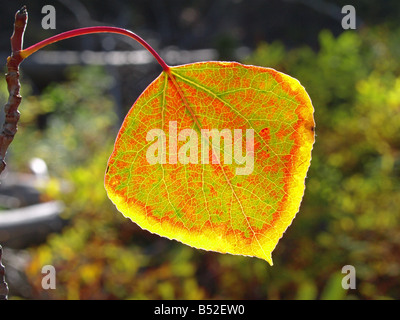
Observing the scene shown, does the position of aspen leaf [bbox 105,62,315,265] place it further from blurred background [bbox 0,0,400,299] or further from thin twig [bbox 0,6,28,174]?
blurred background [bbox 0,0,400,299]

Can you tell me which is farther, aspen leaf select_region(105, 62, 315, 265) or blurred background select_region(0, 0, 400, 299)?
blurred background select_region(0, 0, 400, 299)

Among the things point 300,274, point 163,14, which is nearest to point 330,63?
point 300,274

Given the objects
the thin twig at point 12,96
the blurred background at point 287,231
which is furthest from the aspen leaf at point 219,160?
the blurred background at point 287,231

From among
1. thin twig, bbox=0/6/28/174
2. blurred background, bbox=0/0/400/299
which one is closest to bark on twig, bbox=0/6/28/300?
thin twig, bbox=0/6/28/174

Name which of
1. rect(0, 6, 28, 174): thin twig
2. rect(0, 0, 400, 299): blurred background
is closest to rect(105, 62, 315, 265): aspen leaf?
rect(0, 6, 28, 174): thin twig

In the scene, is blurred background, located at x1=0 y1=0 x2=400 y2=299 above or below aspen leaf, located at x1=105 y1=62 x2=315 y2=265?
above

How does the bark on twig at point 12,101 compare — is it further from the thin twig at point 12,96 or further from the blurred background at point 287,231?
Answer: the blurred background at point 287,231

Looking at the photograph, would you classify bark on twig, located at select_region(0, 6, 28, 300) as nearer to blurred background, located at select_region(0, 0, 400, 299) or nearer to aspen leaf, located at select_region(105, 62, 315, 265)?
aspen leaf, located at select_region(105, 62, 315, 265)
